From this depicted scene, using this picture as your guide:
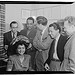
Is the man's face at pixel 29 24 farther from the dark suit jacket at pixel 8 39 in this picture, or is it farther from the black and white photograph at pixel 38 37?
the dark suit jacket at pixel 8 39

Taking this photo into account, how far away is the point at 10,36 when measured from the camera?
163 centimetres

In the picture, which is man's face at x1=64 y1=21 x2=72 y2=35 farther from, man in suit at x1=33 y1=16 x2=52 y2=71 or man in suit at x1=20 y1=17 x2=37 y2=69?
man in suit at x1=20 y1=17 x2=37 y2=69

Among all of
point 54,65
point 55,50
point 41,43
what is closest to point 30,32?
point 41,43

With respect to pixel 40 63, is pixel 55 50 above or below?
above

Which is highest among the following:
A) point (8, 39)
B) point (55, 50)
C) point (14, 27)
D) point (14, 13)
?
point (14, 13)

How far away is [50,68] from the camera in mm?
1641

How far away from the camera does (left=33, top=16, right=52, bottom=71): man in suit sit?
1639mm

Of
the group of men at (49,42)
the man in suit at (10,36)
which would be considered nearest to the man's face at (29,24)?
the group of men at (49,42)

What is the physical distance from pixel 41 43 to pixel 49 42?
87 mm

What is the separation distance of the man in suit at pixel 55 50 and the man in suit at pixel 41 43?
0.05 m

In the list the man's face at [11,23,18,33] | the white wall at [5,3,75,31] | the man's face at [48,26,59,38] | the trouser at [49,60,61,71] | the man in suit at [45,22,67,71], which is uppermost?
the white wall at [5,3,75,31]

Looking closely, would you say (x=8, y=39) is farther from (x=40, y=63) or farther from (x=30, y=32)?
(x=40, y=63)

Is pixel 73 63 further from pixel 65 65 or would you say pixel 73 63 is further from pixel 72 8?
pixel 72 8

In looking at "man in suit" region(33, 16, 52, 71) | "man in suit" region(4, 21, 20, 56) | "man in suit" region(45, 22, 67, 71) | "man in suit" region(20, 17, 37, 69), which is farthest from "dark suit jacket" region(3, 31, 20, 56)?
"man in suit" region(45, 22, 67, 71)
